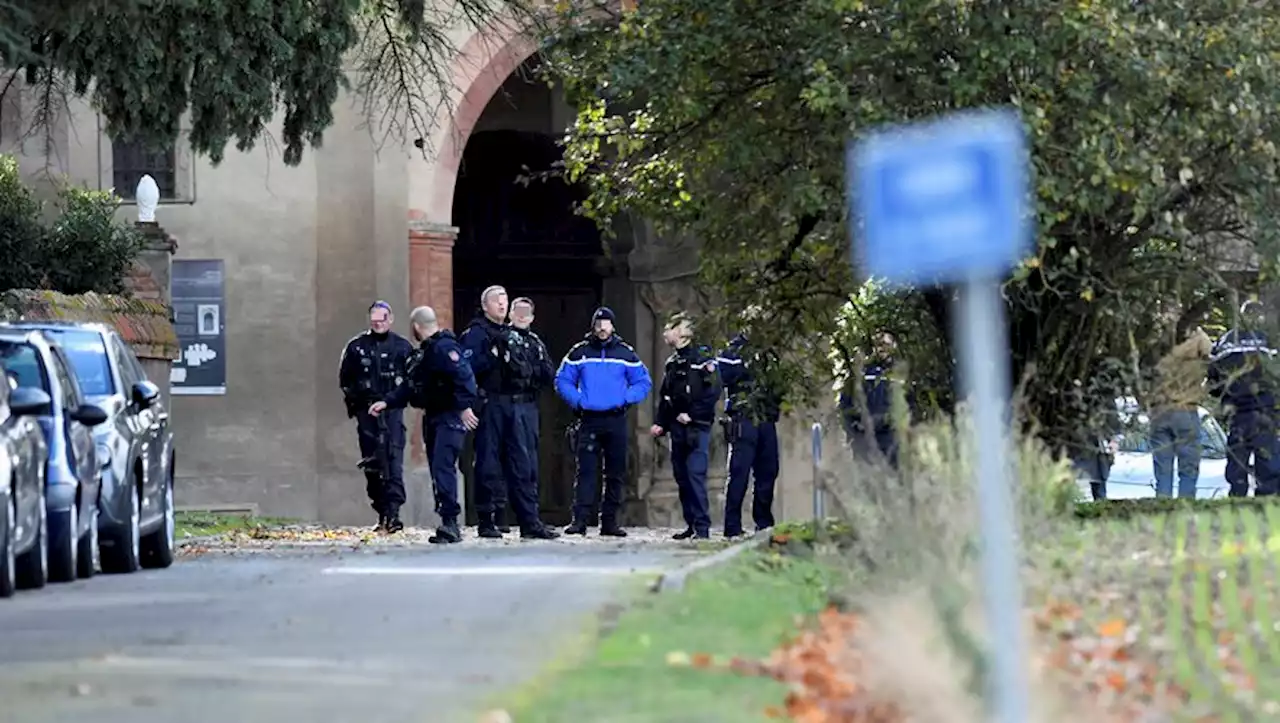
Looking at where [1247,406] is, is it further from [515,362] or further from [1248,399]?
[515,362]

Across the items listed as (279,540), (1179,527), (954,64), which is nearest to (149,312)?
(279,540)

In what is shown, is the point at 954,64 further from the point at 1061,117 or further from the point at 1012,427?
the point at 1012,427

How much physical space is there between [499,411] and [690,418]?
6.29 feet

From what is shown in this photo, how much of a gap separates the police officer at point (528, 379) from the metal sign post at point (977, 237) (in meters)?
15.0

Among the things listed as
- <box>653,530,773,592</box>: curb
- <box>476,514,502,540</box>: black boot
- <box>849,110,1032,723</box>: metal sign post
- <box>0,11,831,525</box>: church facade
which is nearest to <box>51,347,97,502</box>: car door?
<box>653,530,773,592</box>: curb

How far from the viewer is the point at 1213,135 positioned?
56.4 ft

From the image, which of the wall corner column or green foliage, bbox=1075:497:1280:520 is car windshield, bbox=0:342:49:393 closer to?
green foliage, bbox=1075:497:1280:520

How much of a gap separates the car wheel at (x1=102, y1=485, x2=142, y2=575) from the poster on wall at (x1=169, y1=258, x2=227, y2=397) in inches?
537

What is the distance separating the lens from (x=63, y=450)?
1598cm

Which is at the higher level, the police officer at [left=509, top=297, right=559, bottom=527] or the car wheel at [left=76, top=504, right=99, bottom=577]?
the police officer at [left=509, top=297, right=559, bottom=527]

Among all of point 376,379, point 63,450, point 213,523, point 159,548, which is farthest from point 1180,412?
point 213,523

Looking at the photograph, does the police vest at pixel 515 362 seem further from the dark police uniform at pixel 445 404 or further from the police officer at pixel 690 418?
the police officer at pixel 690 418

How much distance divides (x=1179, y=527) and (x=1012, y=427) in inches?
130

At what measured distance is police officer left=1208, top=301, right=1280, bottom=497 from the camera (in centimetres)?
1861
